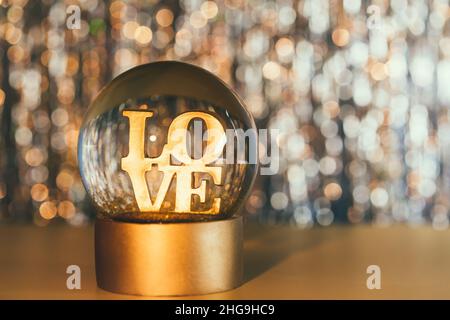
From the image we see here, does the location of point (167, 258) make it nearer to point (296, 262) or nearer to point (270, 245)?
point (296, 262)

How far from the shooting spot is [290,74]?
6.31 ft

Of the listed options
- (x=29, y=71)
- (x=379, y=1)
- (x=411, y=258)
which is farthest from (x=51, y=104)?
(x=411, y=258)

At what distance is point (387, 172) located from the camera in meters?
1.94

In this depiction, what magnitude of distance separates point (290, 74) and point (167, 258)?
3.52 feet

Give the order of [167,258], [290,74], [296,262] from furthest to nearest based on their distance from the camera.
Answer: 1. [290,74]
2. [296,262]
3. [167,258]

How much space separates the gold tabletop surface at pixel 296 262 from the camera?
0.95m

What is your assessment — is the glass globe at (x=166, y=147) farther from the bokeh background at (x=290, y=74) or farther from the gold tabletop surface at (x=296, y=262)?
the bokeh background at (x=290, y=74)

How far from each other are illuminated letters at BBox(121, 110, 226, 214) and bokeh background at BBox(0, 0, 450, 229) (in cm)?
94

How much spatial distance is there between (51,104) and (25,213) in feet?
0.98

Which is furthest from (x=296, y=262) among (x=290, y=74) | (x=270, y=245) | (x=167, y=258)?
(x=290, y=74)

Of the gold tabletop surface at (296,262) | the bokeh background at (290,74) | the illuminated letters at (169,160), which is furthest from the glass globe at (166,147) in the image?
the bokeh background at (290,74)

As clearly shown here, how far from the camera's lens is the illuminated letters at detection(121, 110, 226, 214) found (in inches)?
38.5

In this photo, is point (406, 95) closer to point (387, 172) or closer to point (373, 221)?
point (387, 172)

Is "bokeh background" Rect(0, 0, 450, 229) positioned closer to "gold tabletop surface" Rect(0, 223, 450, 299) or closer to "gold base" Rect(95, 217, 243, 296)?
"gold tabletop surface" Rect(0, 223, 450, 299)
